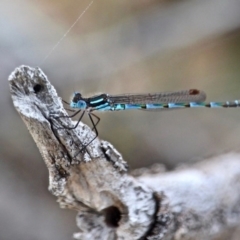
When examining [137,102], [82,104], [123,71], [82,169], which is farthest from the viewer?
[123,71]

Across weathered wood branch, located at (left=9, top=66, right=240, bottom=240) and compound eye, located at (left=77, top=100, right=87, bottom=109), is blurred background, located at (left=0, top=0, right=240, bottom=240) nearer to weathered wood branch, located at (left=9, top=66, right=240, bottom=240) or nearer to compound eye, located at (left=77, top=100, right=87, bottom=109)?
compound eye, located at (left=77, top=100, right=87, bottom=109)

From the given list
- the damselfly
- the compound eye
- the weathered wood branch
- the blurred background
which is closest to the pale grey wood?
the weathered wood branch

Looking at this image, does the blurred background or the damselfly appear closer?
the damselfly

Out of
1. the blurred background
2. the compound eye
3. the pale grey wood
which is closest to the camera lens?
the pale grey wood

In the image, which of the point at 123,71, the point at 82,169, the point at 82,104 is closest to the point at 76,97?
the point at 82,104

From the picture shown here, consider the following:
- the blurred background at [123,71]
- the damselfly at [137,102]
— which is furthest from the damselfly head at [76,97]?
the blurred background at [123,71]

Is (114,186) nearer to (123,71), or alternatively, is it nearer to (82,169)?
(82,169)

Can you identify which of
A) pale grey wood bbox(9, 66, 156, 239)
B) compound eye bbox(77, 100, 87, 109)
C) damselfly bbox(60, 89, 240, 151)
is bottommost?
pale grey wood bbox(9, 66, 156, 239)
